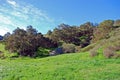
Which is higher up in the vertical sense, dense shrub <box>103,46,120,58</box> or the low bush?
the low bush

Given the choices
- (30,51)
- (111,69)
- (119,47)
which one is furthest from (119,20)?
(111,69)

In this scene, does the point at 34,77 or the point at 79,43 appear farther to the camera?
the point at 79,43

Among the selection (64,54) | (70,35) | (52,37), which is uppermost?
(70,35)

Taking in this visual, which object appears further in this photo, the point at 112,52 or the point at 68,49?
the point at 68,49

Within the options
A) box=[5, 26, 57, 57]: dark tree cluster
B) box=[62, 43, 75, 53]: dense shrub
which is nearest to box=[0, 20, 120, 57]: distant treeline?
box=[5, 26, 57, 57]: dark tree cluster

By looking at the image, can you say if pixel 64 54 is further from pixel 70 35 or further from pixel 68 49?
pixel 70 35

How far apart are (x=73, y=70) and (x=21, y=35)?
74.5 meters

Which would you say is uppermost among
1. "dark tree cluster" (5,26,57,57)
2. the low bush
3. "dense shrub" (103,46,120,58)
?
"dark tree cluster" (5,26,57,57)

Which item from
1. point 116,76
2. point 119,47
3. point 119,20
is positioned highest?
point 119,20

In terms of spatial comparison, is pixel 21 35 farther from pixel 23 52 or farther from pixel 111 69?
pixel 111 69

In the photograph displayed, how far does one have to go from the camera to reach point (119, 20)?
374 feet

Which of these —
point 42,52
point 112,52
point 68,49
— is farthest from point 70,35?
point 112,52

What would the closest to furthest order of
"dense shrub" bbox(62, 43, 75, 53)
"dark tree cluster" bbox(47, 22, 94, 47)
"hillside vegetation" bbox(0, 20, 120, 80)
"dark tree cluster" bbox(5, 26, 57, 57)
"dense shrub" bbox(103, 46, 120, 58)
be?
"hillside vegetation" bbox(0, 20, 120, 80) → "dense shrub" bbox(103, 46, 120, 58) → "dense shrub" bbox(62, 43, 75, 53) → "dark tree cluster" bbox(5, 26, 57, 57) → "dark tree cluster" bbox(47, 22, 94, 47)

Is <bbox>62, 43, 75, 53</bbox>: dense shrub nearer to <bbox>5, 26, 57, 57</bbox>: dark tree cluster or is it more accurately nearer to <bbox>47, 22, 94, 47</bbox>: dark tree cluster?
<bbox>5, 26, 57, 57</bbox>: dark tree cluster
